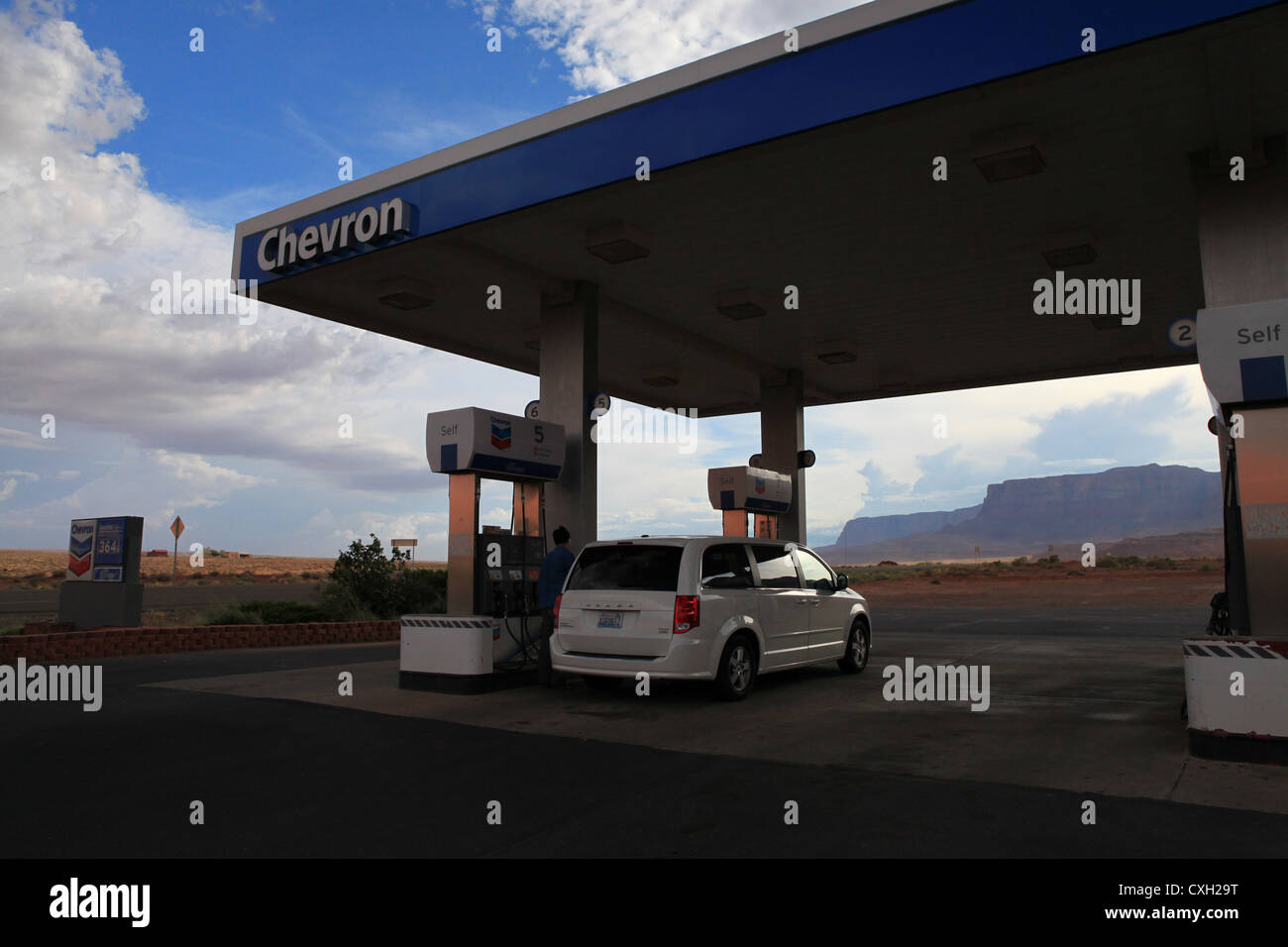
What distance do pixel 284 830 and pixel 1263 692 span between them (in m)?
6.01

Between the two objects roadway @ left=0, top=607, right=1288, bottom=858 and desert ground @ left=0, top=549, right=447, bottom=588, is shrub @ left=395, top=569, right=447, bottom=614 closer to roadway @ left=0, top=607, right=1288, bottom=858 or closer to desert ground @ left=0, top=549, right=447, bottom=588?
desert ground @ left=0, top=549, right=447, bottom=588

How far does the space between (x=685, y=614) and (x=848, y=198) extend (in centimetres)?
497

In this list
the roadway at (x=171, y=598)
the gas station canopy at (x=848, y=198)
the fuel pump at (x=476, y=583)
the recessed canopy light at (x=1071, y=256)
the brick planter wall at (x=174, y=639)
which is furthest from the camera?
the roadway at (x=171, y=598)

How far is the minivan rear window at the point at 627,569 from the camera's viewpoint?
27.9 ft

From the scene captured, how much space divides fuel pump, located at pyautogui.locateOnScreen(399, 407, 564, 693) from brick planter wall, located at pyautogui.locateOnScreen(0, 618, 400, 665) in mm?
5881

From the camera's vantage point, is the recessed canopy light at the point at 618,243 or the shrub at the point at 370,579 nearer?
the recessed canopy light at the point at 618,243

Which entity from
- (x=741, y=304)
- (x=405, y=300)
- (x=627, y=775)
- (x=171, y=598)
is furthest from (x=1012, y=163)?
(x=171, y=598)

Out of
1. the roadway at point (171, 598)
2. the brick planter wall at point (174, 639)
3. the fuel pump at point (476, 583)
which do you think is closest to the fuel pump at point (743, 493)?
the fuel pump at point (476, 583)

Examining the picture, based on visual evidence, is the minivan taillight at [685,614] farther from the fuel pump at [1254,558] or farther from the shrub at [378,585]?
the shrub at [378,585]

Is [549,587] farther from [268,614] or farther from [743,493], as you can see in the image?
[268,614]

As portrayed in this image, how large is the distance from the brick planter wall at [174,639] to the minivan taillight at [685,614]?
376 inches

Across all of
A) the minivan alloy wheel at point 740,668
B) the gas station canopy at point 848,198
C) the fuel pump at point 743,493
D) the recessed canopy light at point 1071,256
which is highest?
the gas station canopy at point 848,198
